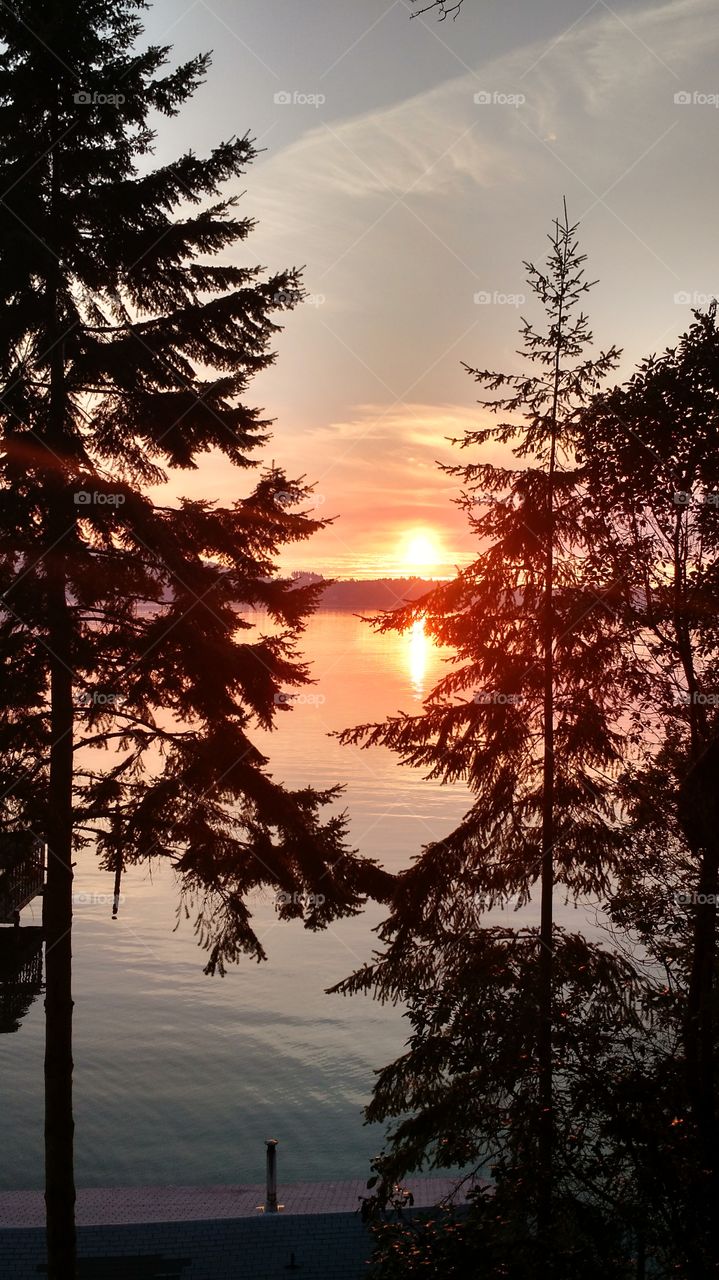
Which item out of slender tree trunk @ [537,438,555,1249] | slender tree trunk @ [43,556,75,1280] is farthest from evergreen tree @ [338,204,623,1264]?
slender tree trunk @ [43,556,75,1280]

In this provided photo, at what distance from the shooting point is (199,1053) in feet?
128

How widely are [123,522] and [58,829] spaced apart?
386 centimetres

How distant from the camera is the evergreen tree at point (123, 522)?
1188 centimetres

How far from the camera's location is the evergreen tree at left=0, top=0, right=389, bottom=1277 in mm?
11875

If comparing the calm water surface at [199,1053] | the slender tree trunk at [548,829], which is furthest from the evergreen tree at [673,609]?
the calm water surface at [199,1053]

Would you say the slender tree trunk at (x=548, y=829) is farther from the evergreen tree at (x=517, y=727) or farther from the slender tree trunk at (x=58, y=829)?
the slender tree trunk at (x=58, y=829)

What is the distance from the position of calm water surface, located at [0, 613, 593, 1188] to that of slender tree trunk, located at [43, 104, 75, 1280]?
10.2 m

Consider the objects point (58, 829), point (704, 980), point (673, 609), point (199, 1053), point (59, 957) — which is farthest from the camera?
point (199, 1053)

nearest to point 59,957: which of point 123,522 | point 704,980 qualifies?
point 123,522

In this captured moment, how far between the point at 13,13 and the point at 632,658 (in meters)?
11.2

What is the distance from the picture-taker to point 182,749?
12664 mm

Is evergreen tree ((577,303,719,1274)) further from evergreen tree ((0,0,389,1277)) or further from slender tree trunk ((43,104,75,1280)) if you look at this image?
slender tree trunk ((43,104,75,1280))

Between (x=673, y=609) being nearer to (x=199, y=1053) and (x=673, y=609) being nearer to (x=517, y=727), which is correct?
(x=517, y=727)

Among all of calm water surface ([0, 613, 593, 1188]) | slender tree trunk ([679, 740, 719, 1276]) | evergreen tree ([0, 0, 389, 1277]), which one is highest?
evergreen tree ([0, 0, 389, 1277])
